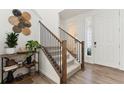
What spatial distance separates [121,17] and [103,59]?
69.2 inches

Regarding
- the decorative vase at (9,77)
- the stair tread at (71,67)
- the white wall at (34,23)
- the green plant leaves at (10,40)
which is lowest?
the decorative vase at (9,77)

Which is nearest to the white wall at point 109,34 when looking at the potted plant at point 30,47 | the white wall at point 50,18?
the white wall at point 50,18

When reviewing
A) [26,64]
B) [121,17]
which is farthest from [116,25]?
[26,64]

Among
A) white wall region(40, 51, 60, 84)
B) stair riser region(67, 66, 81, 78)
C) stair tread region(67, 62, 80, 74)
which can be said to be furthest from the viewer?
stair tread region(67, 62, 80, 74)

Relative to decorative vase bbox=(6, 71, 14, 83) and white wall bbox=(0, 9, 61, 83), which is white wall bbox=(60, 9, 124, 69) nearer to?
white wall bbox=(0, 9, 61, 83)

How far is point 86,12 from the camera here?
5.58 meters

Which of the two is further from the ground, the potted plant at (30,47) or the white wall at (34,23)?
the white wall at (34,23)

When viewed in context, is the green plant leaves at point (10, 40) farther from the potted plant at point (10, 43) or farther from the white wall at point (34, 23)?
the white wall at point (34, 23)

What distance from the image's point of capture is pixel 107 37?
470cm

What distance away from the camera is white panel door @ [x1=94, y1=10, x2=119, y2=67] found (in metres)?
4.38

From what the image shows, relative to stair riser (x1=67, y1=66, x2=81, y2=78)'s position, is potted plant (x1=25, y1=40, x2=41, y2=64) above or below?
above

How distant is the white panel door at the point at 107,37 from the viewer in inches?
173

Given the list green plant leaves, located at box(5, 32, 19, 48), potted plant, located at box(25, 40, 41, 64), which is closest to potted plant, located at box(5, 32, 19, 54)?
green plant leaves, located at box(5, 32, 19, 48)

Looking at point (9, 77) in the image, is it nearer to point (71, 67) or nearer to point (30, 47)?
point (30, 47)
